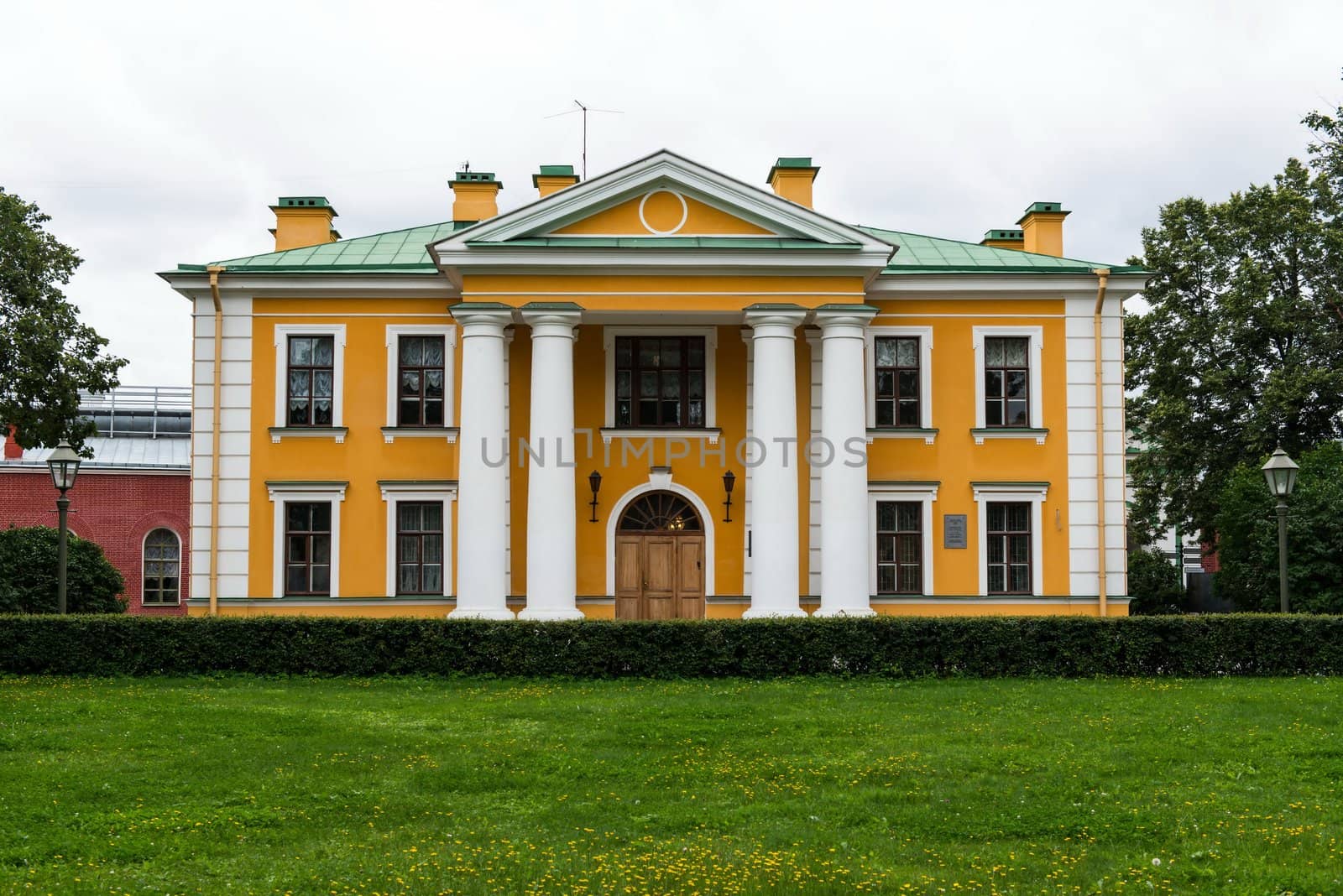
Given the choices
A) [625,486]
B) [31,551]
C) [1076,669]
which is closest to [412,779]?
[1076,669]

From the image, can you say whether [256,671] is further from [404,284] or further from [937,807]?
[937,807]

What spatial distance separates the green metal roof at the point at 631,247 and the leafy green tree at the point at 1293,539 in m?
5.91

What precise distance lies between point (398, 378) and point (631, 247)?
16.5ft

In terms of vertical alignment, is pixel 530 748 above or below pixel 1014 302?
below

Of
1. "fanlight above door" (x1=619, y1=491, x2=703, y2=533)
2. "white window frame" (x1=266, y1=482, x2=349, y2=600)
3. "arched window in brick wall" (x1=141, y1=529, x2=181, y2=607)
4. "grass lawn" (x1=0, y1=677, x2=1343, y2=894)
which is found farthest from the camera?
"arched window in brick wall" (x1=141, y1=529, x2=181, y2=607)

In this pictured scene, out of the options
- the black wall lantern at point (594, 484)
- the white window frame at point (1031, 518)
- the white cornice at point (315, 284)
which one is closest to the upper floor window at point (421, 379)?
the white cornice at point (315, 284)

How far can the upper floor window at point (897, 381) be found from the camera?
1014 inches

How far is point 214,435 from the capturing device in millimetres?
25031

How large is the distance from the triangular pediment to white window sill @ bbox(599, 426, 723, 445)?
326 cm

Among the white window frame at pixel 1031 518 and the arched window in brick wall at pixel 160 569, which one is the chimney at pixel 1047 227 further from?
the arched window in brick wall at pixel 160 569

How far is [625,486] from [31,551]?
12324 mm

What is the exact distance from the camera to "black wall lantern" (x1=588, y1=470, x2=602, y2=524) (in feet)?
82.8

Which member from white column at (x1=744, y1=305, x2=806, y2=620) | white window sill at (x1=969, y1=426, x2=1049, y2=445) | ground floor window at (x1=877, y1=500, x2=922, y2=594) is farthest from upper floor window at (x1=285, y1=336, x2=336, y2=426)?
white window sill at (x1=969, y1=426, x2=1049, y2=445)

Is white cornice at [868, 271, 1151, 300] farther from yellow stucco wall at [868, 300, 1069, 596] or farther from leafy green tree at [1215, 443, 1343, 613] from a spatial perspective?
leafy green tree at [1215, 443, 1343, 613]
